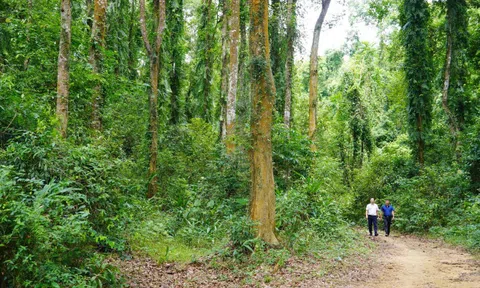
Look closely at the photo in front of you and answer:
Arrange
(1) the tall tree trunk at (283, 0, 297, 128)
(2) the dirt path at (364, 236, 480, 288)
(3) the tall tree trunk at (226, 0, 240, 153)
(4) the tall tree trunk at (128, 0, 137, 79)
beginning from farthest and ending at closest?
(4) the tall tree trunk at (128, 0, 137, 79) → (1) the tall tree trunk at (283, 0, 297, 128) → (3) the tall tree trunk at (226, 0, 240, 153) → (2) the dirt path at (364, 236, 480, 288)

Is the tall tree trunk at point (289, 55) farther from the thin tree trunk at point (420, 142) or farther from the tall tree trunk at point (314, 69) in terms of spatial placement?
the thin tree trunk at point (420, 142)

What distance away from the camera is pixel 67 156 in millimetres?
6816

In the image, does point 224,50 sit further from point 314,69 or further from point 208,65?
point 314,69

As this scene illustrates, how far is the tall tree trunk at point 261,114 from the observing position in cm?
988

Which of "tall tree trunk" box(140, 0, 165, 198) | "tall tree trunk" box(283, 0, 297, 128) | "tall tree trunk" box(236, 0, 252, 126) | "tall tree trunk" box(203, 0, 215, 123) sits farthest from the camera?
"tall tree trunk" box(203, 0, 215, 123)

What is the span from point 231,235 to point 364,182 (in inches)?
654

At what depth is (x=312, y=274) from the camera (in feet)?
28.0

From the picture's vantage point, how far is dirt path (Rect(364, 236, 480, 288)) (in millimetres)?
8383

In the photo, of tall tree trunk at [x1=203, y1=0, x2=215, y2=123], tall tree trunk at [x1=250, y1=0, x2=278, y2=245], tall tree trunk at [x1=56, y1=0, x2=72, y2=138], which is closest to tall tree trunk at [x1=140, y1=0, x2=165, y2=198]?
tall tree trunk at [x1=56, y1=0, x2=72, y2=138]

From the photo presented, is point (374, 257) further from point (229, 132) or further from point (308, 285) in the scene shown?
point (229, 132)

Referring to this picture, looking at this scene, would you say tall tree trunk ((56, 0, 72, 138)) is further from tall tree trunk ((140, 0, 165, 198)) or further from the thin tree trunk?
the thin tree trunk

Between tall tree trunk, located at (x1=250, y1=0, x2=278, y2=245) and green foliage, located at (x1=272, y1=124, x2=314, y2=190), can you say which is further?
green foliage, located at (x1=272, y1=124, x2=314, y2=190)

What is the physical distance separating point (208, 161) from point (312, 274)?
9.00 metres

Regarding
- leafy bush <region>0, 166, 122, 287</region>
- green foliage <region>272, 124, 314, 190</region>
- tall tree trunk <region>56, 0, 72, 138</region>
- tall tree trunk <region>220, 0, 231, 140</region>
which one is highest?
tall tree trunk <region>220, 0, 231, 140</region>
